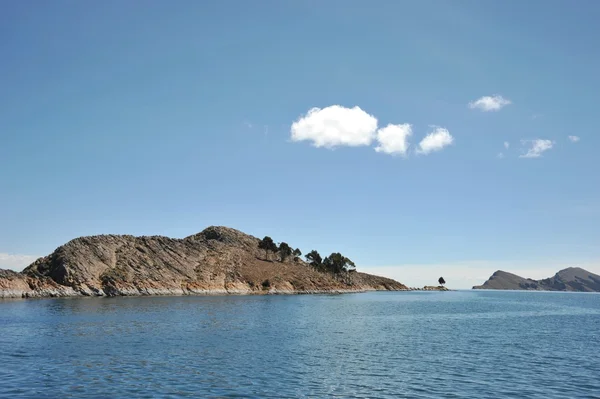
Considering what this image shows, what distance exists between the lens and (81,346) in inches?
2031

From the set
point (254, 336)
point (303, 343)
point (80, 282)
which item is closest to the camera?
point (303, 343)

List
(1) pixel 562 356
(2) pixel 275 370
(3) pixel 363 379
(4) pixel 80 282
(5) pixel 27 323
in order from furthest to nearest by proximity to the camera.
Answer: (4) pixel 80 282, (5) pixel 27 323, (1) pixel 562 356, (2) pixel 275 370, (3) pixel 363 379

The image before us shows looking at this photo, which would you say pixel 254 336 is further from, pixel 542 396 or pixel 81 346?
pixel 542 396

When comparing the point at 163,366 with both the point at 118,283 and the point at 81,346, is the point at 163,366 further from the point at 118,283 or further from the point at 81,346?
the point at 118,283

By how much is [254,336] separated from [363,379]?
29268 millimetres

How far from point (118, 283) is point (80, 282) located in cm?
1384

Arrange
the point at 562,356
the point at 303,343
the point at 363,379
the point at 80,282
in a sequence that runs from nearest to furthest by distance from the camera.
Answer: the point at 363,379 → the point at 562,356 → the point at 303,343 → the point at 80,282

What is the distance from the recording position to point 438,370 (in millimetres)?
40906

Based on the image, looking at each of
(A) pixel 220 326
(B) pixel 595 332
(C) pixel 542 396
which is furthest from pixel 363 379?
(B) pixel 595 332

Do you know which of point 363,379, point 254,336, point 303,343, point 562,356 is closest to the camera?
point 363,379

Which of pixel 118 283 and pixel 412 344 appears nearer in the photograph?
pixel 412 344

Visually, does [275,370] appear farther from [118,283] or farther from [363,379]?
[118,283]

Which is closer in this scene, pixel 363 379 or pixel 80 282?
pixel 363 379

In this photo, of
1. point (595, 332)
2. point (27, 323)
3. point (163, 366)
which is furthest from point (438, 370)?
point (27, 323)
